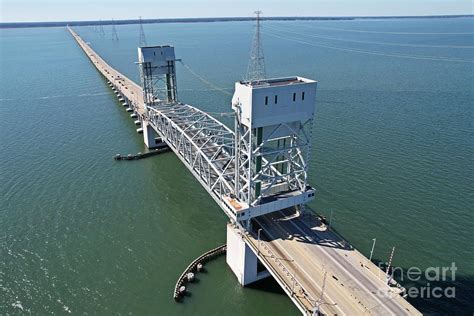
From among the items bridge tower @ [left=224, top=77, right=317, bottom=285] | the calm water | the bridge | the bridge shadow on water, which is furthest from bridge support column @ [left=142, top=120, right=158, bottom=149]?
the bridge shadow on water

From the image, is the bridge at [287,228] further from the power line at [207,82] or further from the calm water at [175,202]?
the power line at [207,82]

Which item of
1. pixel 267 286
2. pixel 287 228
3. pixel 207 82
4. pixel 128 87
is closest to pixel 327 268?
pixel 287 228

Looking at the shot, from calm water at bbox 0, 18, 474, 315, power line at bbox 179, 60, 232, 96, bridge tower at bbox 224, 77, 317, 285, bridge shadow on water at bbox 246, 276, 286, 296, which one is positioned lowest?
bridge shadow on water at bbox 246, 276, 286, 296

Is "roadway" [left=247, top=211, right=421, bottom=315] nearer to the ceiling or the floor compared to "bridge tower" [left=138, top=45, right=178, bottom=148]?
nearer to the floor

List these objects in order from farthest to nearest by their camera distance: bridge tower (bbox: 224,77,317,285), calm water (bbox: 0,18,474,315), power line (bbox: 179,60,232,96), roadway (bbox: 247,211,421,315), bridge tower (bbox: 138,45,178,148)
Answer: power line (bbox: 179,60,232,96)
bridge tower (bbox: 138,45,178,148)
calm water (bbox: 0,18,474,315)
bridge tower (bbox: 224,77,317,285)
roadway (bbox: 247,211,421,315)

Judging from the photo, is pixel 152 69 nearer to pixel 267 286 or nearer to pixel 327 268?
→ pixel 267 286

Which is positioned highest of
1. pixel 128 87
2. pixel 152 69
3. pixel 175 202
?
pixel 152 69

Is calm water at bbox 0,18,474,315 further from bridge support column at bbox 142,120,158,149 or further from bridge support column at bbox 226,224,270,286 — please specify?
bridge support column at bbox 142,120,158,149

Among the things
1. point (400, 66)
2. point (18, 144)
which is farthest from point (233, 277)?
point (400, 66)

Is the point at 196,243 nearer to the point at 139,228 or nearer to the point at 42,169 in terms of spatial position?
the point at 139,228
